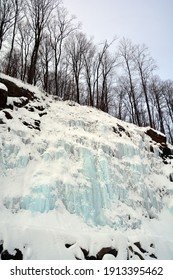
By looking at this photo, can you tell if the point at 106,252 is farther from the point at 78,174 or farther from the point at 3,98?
the point at 3,98

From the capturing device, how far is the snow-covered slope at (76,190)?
6461 millimetres

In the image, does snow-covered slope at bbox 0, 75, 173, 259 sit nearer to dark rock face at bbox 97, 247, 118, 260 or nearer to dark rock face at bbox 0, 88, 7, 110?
dark rock face at bbox 97, 247, 118, 260

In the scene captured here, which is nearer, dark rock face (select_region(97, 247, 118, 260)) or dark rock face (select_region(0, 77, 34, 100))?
dark rock face (select_region(97, 247, 118, 260))

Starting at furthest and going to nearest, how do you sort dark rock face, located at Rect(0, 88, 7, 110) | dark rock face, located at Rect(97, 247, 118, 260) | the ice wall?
dark rock face, located at Rect(0, 88, 7, 110), the ice wall, dark rock face, located at Rect(97, 247, 118, 260)

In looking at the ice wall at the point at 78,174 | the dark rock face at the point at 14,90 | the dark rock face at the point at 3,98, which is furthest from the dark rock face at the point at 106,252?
the dark rock face at the point at 14,90

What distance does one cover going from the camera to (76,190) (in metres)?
7.84

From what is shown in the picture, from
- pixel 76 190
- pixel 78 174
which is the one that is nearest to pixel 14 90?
pixel 78 174

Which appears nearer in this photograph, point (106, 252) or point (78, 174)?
point (106, 252)

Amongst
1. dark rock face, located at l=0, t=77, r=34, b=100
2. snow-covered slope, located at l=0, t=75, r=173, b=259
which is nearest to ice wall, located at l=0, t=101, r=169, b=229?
snow-covered slope, located at l=0, t=75, r=173, b=259

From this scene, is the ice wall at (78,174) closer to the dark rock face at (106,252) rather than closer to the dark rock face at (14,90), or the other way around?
the dark rock face at (106,252)

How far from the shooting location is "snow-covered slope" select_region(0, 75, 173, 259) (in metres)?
6.46

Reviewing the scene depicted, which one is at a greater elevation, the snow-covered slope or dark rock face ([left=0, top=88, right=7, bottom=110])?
dark rock face ([left=0, top=88, right=7, bottom=110])

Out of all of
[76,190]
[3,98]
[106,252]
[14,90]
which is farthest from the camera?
[14,90]
